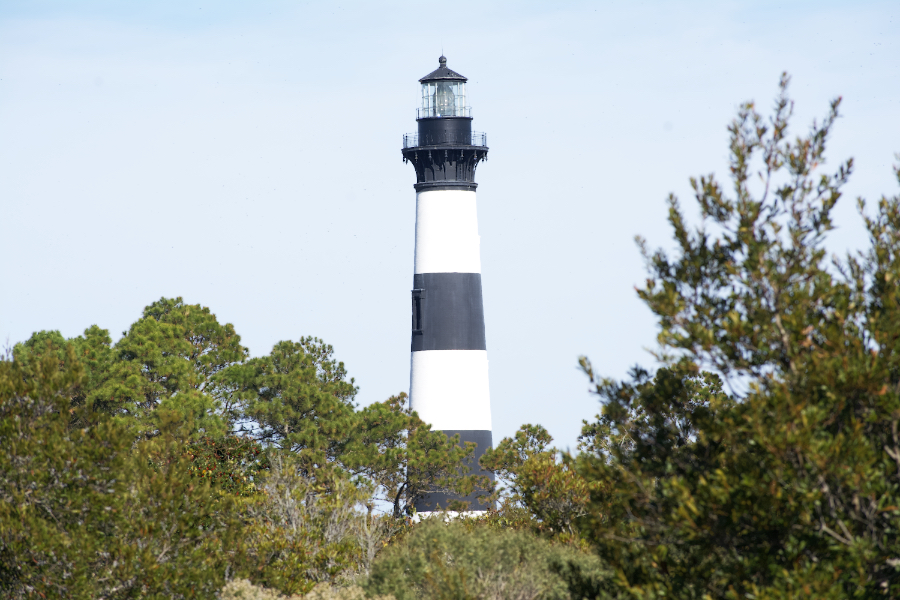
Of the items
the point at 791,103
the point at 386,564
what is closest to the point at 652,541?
the point at 791,103

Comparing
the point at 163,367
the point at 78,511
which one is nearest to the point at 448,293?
the point at 163,367

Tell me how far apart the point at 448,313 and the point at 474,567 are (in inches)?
923

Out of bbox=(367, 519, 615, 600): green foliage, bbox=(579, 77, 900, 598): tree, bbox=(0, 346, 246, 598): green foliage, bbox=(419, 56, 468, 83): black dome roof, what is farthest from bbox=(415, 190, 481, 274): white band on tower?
bbox=(579, 77, 900, 598): tree

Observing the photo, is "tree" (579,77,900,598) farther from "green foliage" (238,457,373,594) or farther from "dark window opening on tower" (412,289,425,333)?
"dark window opening on tower" (412,289,425,333)

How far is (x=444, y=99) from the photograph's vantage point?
166 ft

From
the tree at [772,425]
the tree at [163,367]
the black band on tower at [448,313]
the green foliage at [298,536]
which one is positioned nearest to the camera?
the tree at [772,425]

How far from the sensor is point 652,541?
1467 centimetres

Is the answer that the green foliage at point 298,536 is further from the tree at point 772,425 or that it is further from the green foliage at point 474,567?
the tree at point 772,425

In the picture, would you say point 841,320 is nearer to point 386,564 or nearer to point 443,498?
point 386,564

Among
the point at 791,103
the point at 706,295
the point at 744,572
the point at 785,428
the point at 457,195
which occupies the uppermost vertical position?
the point at 457,195

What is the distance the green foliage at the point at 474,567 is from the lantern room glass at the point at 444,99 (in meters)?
25.3

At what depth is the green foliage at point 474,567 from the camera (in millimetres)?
22178

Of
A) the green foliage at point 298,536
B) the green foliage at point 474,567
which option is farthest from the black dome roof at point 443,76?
the green foliage at point 474,567

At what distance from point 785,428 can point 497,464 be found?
37.2 metres
